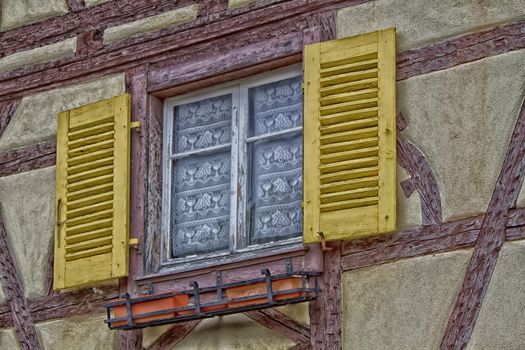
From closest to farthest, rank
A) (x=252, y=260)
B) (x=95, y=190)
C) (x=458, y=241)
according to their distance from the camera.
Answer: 1. (x=458, y=241)
2. (x=252, y=260)
3. (x=95, y=190)

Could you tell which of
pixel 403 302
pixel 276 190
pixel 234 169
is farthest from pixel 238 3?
pixel 403 302

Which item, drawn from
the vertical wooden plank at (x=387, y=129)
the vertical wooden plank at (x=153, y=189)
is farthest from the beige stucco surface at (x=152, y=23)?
the vertical wooden plank at (x=387, y=129)

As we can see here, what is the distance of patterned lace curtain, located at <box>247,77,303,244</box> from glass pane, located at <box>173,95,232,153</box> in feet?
0.61

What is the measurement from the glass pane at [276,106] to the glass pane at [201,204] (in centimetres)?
26

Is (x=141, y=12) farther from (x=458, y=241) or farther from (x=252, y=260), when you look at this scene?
(x=458, y=241)

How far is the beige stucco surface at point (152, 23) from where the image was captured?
11500mm

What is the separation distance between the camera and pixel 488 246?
32.7 feet

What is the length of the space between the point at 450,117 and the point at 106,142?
2179mm

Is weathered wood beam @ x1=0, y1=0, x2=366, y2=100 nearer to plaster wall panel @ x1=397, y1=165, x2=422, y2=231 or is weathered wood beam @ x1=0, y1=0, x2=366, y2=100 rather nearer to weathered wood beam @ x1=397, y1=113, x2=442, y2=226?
weathered wood beam @ x1=397, y1=113, x2=442, y2=226

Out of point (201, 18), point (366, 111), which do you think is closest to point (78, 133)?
point (201, 18)

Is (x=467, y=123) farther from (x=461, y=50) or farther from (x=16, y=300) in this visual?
(x=16, y=300)

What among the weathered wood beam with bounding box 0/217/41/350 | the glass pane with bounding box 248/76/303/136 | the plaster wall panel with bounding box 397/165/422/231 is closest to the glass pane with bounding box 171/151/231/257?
the glass pane with bounding box 248/76/303/136

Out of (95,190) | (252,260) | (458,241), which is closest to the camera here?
(458,241)

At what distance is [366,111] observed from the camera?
10.5m
